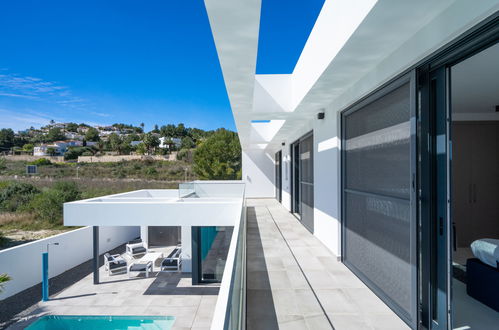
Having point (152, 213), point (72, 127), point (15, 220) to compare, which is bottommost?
point (15, 220)

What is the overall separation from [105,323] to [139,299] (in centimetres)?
126

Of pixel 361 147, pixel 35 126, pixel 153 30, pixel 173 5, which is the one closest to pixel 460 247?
pixel 361 147

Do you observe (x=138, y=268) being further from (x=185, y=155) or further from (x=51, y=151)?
(x=51, y=151)

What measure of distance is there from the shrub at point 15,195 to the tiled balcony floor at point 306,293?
21655 millimetres

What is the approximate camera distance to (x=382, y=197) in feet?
9.74

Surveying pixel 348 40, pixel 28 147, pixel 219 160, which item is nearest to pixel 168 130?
pixel 28 147

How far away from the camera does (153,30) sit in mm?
17062

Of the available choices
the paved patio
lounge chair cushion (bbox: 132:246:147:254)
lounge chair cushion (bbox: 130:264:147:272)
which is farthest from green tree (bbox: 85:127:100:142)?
the paved patio

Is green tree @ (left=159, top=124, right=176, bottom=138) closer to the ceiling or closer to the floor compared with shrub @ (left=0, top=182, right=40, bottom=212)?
closer to the ceiling

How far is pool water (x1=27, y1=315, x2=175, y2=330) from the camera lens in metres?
7.54

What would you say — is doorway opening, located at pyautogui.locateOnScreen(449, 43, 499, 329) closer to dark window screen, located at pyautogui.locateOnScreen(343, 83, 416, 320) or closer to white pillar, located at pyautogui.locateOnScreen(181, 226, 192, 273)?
dark window screen, located at pyautogui.locateOnScreen(343, 83, 416, 320)

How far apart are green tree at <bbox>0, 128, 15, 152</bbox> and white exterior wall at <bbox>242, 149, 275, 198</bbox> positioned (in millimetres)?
31458

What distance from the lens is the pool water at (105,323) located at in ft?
24.7

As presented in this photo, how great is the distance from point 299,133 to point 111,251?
12.3 metres
